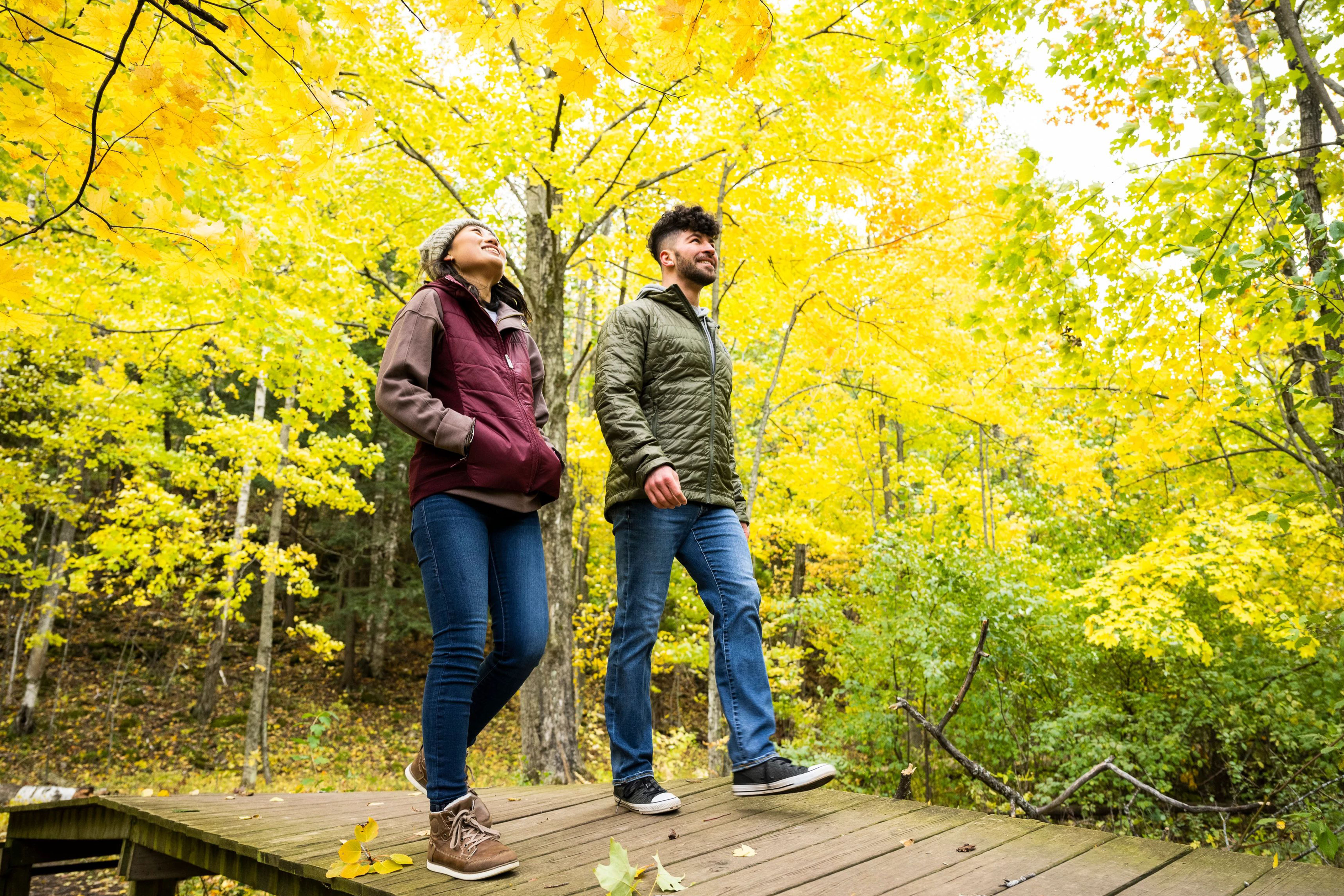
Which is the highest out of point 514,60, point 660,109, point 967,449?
point 514,60

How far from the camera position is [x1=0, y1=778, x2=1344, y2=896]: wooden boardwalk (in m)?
1.80

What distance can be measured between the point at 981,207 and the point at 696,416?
6.73 metres

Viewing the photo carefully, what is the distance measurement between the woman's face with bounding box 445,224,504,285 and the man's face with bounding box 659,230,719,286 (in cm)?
73

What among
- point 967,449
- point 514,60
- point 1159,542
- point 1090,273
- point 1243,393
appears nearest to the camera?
point 1243,393

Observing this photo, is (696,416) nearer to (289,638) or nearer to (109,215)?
(109,215)

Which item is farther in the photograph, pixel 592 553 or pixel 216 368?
pixel 592 553

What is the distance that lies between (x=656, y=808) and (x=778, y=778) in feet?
1.39

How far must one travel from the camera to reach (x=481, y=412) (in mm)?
2207

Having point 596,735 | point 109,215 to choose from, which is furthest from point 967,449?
point 109,215

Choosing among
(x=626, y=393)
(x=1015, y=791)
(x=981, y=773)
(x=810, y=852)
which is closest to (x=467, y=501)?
(x=626, y=393)

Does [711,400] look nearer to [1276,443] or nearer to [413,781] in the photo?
[413,781]

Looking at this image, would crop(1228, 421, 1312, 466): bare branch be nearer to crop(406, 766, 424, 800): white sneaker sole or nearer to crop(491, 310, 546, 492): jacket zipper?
crop(491, 310, 546, 492): jacket zipper

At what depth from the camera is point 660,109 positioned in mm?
7109

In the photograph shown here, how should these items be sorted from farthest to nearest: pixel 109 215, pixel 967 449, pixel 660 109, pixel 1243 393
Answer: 1. pixel 967 449
2. pixel 660 109
3. pixel 1243 393
4. pixel 109 215
